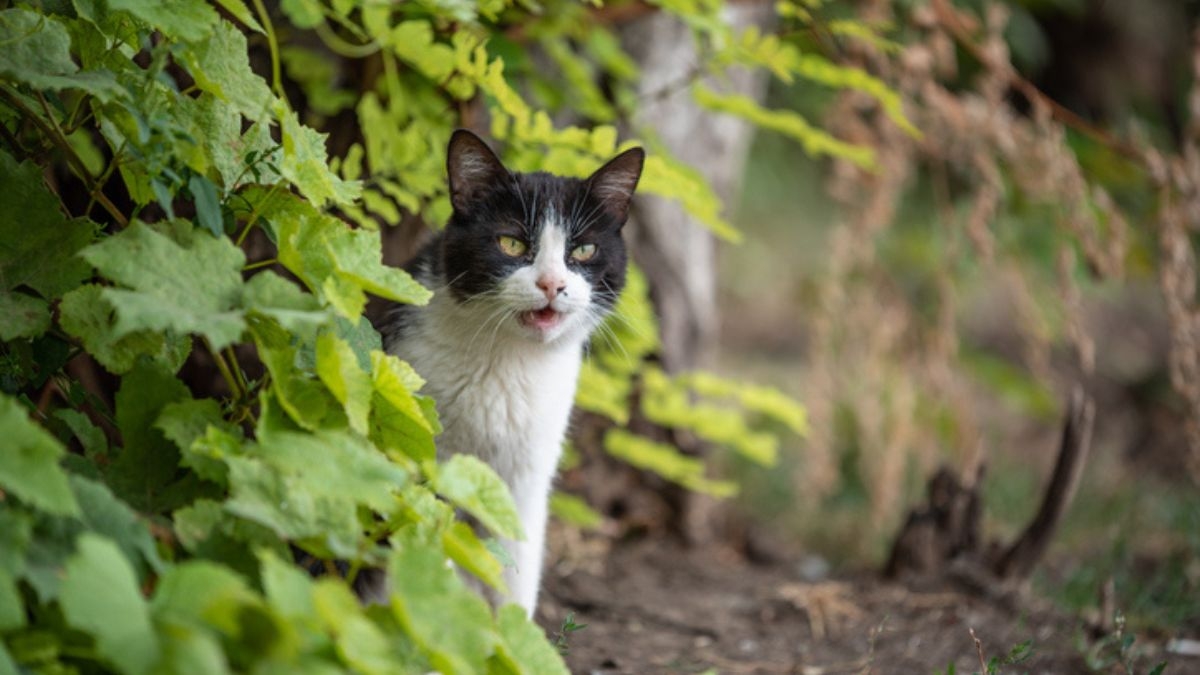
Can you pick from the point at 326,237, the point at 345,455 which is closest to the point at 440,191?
the point at 326,237

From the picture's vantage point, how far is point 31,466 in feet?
4.14

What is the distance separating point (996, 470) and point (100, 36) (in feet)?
13.6

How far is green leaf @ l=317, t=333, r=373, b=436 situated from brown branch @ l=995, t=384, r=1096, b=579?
2207 mm

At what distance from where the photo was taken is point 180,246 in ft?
5.21

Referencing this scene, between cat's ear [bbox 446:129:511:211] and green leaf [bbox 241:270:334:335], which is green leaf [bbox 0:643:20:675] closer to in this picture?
green leaf [bbox 241:270:334:335]

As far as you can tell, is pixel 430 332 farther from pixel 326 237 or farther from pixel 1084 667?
pixel 1084 667

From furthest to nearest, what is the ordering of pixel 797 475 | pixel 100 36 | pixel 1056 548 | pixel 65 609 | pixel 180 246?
1. pixel 797 475
2. pixel 1056 548
3. pixel 100 36
4. pixel 180 246
5. pixel 65 609

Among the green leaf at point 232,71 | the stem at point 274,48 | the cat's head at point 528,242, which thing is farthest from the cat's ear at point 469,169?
the green leaf at point 232,71

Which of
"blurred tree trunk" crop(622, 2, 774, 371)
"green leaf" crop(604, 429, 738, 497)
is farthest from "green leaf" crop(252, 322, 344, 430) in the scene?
"blurred tree trunk" crop(622, 2, 774, 371)

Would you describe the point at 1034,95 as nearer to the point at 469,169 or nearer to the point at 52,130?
the point at 469,169

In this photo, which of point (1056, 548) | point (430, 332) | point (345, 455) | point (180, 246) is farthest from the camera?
point (1056, 548)

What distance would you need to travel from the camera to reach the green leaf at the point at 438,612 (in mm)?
1308

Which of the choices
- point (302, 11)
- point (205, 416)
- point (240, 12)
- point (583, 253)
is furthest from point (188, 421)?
point (583, 253)

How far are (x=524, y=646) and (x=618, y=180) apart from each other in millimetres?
1278
